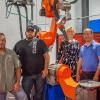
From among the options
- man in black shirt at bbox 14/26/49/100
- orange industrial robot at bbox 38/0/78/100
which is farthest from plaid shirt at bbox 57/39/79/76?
man in black shirt at bbox 14/26/49/100

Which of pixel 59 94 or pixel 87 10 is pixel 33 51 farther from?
pixel 87 10

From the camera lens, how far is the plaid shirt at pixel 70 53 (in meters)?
4.70

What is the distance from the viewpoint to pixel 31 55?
4270 millimetres

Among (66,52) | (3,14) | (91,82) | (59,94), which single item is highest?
(3,14)

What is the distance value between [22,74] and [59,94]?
671 millimetres

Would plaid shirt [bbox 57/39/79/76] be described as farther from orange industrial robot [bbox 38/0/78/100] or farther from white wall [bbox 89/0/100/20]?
white wall [bbox 89/0/100/20]

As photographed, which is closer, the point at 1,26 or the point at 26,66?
the point at 26,66

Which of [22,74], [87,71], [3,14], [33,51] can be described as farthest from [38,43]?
[3,14]

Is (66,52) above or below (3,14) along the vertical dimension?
below

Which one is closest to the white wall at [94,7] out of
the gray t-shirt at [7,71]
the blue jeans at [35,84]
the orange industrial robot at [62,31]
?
the orange industrial robot at [62,31]

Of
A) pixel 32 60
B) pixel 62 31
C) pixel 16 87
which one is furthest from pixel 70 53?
pixel 16 87

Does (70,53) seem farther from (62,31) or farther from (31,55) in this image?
(31,55)

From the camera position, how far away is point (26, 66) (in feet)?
14.1

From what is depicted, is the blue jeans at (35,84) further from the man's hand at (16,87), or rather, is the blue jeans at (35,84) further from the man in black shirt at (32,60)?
the man's hand at (16,87)
